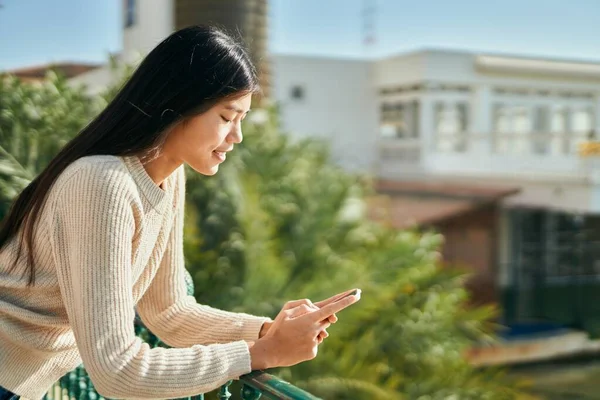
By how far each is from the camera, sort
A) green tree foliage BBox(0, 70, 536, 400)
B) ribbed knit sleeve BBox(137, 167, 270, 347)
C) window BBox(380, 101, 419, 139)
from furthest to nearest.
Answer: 1. window BBox(380, 101, 419, 139)
2. green tree foliage BBox(0, 70, 536, 400)
3. ribbed knit sleeve BBox(137, 167, 270, 347)

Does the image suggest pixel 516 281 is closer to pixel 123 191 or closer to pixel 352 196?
pixel 352 196

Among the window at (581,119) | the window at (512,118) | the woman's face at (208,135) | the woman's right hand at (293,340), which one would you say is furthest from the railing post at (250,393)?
the window at (581,119)

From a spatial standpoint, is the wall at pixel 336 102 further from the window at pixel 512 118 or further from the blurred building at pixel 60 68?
the blurred building at pixel 60 68

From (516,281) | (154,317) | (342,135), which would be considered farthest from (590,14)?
(154,317)

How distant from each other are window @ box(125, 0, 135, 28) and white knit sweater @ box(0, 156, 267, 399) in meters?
9.89

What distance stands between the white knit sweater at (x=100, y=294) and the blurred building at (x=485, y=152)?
14.3 metres

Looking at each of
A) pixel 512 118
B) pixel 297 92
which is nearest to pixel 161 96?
pixel 297 92

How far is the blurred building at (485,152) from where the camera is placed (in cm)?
1812

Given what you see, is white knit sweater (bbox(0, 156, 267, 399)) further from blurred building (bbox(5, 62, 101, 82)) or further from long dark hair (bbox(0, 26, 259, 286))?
blurred building (bbox(5, 62, 101, 82))

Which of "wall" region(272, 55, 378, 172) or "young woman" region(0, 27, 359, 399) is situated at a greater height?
"young woman" region(0, 27, 359, 399)

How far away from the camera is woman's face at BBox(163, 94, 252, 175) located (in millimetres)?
1552

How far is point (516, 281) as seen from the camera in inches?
766

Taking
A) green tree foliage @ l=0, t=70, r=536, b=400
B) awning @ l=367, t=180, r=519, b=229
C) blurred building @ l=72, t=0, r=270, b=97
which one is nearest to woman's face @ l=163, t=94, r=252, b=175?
green tree foliage @ l=0, t=70, r=536, b=400

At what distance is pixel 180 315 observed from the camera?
185cm
